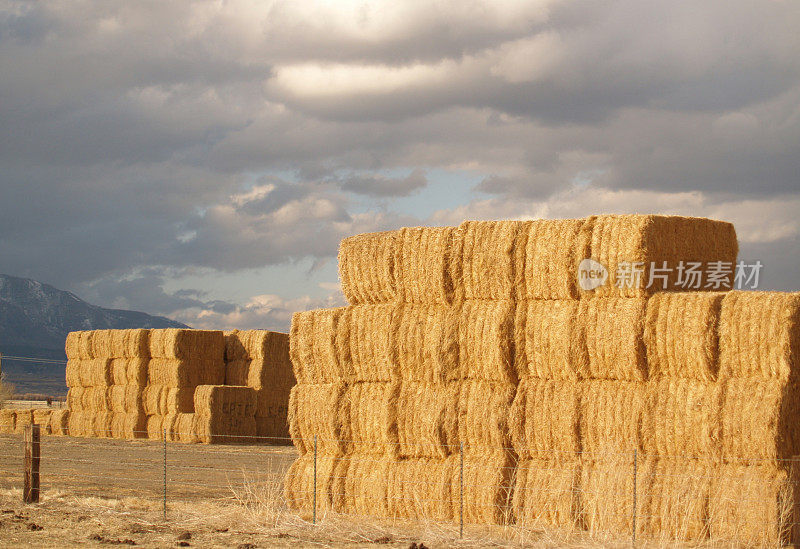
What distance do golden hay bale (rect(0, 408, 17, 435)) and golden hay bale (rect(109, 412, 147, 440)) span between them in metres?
5.34

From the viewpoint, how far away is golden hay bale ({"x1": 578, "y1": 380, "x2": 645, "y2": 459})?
1284 cm

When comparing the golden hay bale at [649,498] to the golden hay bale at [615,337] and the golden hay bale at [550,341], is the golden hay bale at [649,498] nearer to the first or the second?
the golden hay bale at [615,337]

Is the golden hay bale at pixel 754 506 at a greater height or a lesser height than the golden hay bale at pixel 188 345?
lesser

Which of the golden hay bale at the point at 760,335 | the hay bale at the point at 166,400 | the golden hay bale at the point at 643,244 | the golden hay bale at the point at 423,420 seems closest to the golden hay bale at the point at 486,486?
the golden hay bale at the point at 423,420

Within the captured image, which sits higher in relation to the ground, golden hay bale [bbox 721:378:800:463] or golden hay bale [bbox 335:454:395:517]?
golden hay bale [bbox 721:378:800:463]

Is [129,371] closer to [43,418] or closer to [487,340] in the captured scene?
[43,418]

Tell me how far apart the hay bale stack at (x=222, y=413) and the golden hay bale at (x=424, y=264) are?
15690mm

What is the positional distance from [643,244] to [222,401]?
19.6 m

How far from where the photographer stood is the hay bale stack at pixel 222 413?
29.8 meters

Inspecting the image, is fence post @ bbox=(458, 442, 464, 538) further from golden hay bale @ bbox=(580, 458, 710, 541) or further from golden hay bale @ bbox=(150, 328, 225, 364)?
golden hay bale @ bbox=(150, 328, 225, 364)

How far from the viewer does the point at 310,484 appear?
15.9m

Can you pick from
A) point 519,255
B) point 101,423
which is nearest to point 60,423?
point 101,423

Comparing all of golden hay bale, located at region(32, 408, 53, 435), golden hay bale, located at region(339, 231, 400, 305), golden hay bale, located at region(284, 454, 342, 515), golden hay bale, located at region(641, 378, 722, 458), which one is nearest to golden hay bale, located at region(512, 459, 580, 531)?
golden hay bale, located at region(641, 378, 722, 458)

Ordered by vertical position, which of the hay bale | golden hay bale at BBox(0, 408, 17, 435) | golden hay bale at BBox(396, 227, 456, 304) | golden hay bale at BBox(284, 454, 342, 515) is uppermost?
golden hay bale at BBox(396, 227, 456, 304)
